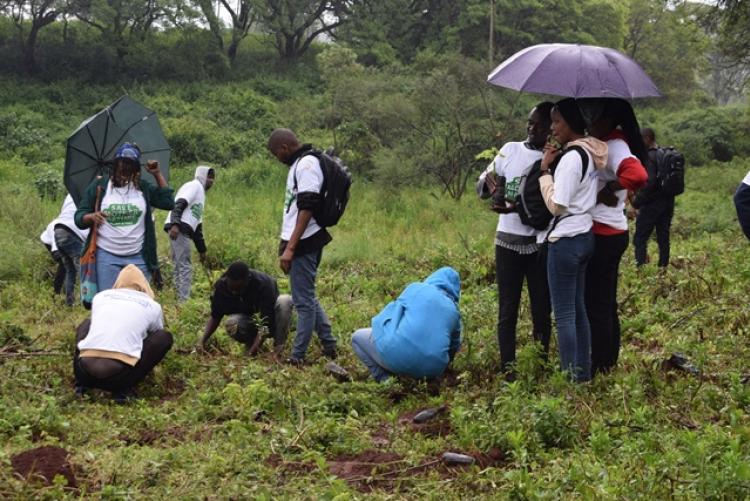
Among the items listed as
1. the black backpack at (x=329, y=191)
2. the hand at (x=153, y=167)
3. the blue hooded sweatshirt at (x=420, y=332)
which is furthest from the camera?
the hand at (x=153, y=167)

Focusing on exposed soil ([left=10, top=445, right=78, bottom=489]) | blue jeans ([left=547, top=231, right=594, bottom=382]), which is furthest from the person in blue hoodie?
exposed soil ([left=10, top=445, right=78, bottom=489])

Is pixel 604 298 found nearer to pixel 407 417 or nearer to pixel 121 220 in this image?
pixel 407 417

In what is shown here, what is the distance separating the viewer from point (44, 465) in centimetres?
383

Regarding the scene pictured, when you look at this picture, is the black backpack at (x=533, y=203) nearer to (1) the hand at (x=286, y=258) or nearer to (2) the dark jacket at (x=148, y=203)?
(1) the hand at (x=286, y=258)

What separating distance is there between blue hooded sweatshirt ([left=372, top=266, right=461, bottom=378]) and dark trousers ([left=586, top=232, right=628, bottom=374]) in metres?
0.88

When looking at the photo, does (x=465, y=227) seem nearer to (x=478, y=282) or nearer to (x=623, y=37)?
(x=478, y=282)

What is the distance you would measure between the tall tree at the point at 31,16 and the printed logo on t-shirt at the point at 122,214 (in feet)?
98.0

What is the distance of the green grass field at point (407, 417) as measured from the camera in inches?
142

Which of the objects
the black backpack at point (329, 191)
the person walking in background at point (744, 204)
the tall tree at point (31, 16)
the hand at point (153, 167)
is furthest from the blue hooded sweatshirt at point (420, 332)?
the tall tree at point (31, 16)

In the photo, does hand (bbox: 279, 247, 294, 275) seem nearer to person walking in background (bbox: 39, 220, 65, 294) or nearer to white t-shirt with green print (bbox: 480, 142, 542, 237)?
white t-shirt with green print (bbox: 480, 142, 542, 237)

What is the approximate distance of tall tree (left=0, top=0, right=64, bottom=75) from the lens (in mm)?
33219

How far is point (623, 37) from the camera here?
130 ft

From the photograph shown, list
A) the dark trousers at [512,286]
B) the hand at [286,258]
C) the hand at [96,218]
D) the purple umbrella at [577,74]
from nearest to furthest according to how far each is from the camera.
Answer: the purple umbrella at [577,74] → the dark trousers at [512,286] → the hand at [286,258] → the hand at [96,218]

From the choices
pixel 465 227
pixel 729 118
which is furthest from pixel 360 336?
pixel 729 118
